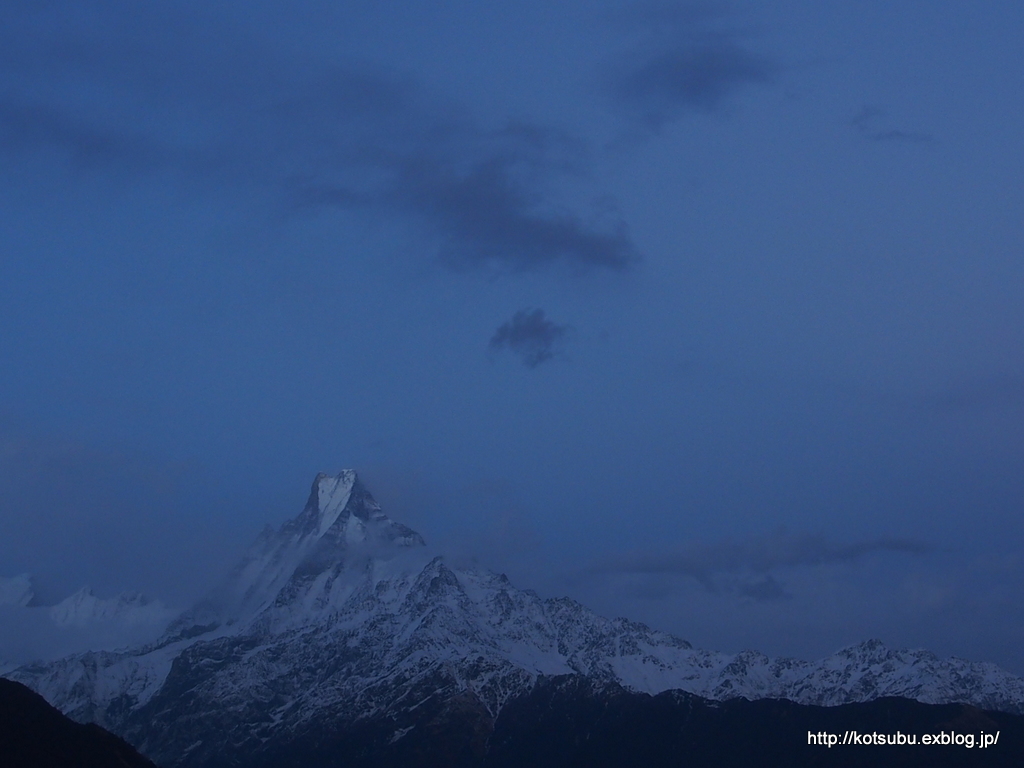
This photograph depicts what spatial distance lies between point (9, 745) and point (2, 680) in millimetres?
19245

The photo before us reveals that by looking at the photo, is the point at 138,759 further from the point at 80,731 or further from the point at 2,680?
the point at 2,680

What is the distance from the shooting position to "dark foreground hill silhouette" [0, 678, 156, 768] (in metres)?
180

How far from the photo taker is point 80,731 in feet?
621

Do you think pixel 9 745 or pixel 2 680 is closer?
pixel 9 745

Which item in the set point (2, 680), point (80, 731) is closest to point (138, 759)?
point (80, 731)

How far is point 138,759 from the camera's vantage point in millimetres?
191500

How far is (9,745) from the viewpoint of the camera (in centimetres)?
18125

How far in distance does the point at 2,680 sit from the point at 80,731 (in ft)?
55.7

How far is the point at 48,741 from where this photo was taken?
18500 centimetres

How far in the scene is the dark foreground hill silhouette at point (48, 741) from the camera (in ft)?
590

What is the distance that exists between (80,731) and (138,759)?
841 cm

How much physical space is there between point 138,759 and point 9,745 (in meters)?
17.4
